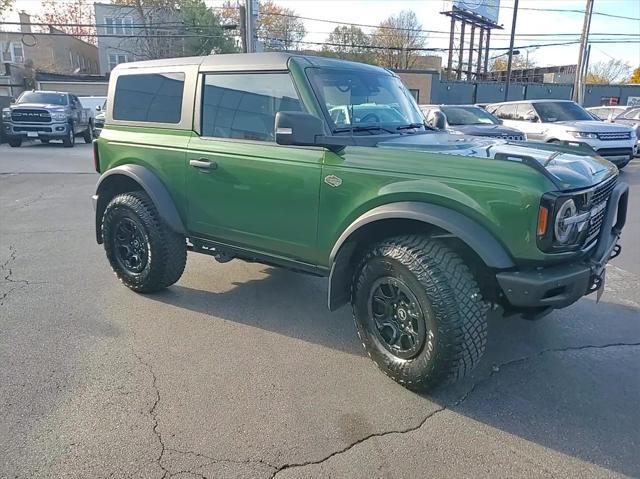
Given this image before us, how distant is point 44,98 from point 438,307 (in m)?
20.8

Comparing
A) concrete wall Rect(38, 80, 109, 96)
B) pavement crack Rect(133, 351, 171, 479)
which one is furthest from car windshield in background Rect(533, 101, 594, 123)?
concrete wall Rect(38, 80, 109, 96)

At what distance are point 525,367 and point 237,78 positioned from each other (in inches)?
118

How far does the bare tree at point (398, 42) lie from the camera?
55.8 metres

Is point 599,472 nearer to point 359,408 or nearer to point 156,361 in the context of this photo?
point 359,408

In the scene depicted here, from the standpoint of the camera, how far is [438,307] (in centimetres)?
285

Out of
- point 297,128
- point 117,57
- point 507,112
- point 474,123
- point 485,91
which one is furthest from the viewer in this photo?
point 117,57

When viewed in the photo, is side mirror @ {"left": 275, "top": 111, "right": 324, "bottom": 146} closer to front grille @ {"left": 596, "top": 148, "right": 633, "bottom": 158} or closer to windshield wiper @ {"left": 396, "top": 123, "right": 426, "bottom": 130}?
windshield wiper @ {"left": 396, "top": 123, "right": 426, "bottom": 130}

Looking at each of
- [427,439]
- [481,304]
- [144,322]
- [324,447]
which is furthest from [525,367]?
[144,322]

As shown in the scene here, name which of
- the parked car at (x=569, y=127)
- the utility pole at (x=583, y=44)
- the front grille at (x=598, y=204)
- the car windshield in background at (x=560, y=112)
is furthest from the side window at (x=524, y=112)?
the utility pole at (x=583, y=44)

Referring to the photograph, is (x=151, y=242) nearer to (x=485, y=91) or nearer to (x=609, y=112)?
(x=609, y=112)

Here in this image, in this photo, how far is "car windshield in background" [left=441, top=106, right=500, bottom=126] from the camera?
480 inches

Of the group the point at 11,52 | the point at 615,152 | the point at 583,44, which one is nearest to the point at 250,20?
the point at 615,152

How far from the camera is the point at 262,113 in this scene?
3.71 metres

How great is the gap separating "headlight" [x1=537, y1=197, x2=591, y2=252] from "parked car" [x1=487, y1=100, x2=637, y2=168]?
10.1m
